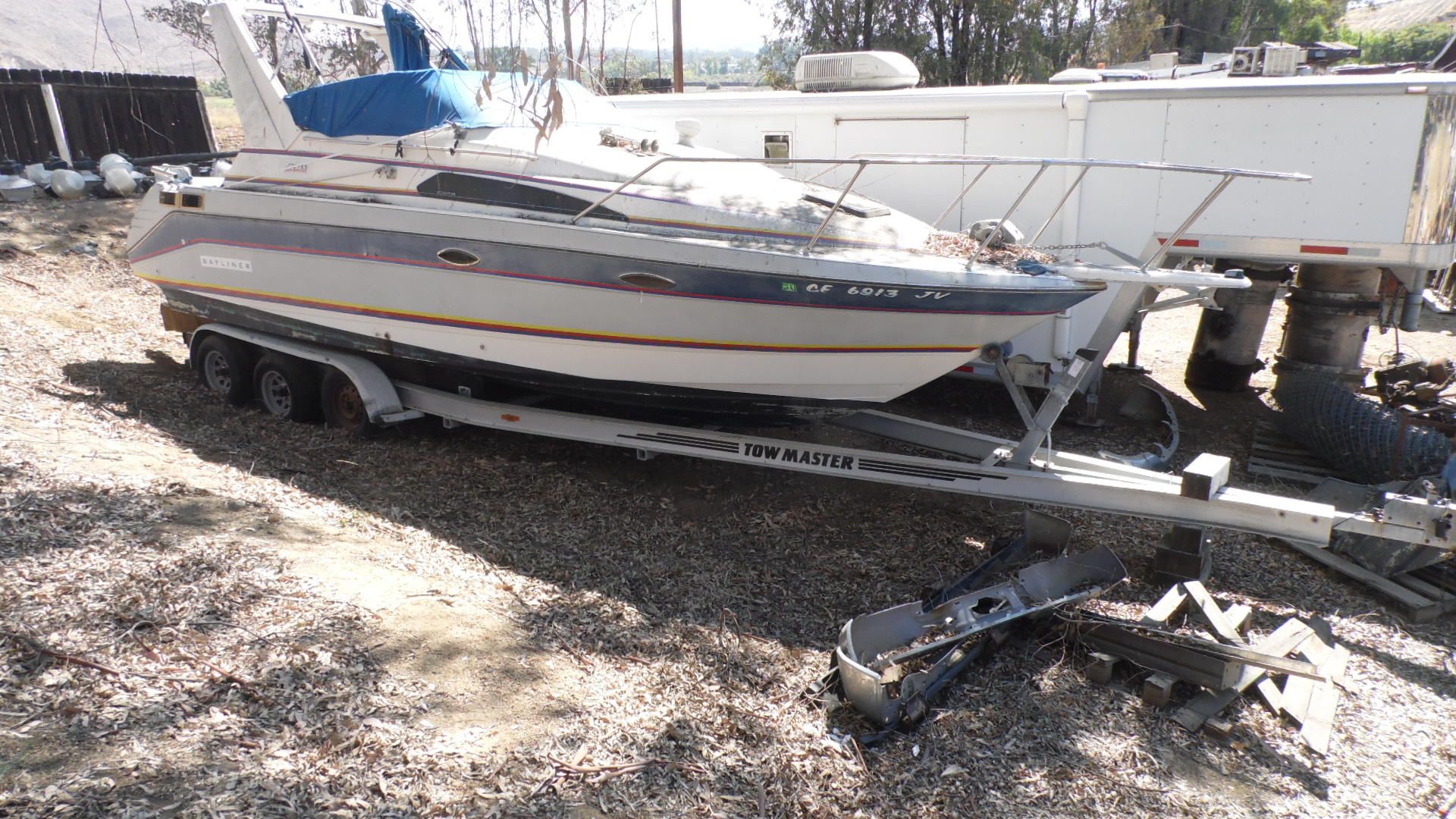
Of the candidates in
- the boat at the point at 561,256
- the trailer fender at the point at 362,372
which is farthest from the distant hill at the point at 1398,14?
the trailer fender at the point at 362,372

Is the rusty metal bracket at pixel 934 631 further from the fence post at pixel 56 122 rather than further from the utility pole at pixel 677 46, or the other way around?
the fence post at pixel 56 122

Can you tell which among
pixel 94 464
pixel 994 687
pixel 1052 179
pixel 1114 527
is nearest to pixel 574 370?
pixel 94 464

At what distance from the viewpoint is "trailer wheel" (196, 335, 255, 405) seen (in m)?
6.64

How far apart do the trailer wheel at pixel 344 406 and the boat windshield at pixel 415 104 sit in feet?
5.11

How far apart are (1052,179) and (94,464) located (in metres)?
6.15

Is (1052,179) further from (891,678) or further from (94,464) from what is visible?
(94,464)

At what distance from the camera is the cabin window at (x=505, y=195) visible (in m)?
5.33

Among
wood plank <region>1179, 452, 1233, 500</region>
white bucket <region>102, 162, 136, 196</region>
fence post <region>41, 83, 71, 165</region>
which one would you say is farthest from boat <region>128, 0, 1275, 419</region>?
fence post <region>41, 83, 71, 165</region>

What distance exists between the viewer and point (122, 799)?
2670mm

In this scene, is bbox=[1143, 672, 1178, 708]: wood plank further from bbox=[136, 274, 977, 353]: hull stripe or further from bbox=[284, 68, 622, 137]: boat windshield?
bbox=[284, 68, 622, 137]: boat windshield

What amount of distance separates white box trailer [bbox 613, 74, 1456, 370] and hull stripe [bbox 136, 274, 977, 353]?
197 cm

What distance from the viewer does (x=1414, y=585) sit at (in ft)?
15.6

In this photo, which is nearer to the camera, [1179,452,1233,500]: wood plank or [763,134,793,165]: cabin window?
[1179,452,1233,500]: wood plank

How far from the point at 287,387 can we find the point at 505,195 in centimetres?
222
